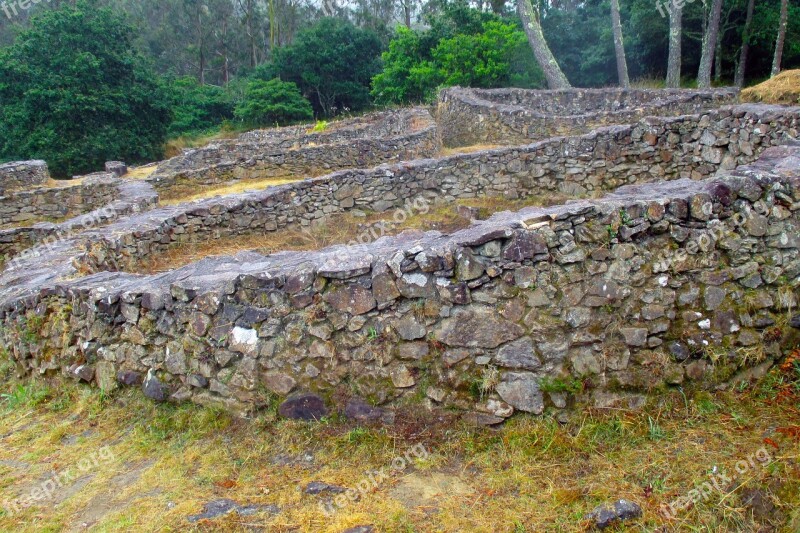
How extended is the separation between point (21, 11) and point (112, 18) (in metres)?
29.6

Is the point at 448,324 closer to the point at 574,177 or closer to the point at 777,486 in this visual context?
the point at 777,486

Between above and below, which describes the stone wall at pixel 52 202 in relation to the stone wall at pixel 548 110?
below

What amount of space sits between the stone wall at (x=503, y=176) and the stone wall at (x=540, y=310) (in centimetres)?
423

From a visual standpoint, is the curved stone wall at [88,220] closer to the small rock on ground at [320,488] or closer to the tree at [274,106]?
the small rock on ground at [320,488]

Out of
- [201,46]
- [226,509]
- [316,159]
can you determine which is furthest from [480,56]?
[201,46]

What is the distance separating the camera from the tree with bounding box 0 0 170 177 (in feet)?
86.2

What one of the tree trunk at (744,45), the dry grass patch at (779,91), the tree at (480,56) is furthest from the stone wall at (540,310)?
the tree at (480,56)

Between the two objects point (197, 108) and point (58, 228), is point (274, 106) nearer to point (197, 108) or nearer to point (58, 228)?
point (197, 108)

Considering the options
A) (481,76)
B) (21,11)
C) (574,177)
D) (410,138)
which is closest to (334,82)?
(481,76)

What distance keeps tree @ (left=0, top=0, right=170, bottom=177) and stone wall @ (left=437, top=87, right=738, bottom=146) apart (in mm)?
16190

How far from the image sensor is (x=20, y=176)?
58.1 feet

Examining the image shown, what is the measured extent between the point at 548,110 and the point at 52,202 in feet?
47.0

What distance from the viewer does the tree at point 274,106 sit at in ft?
98.6

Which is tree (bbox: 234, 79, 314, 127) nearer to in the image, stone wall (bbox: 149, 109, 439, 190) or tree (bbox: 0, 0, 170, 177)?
tree (bbox: 0, 0, 170, 177)
